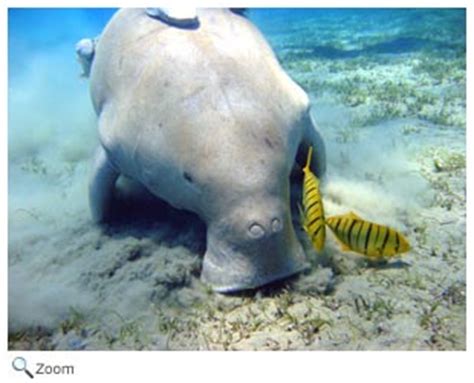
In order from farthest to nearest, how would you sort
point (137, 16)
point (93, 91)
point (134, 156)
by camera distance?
point (93, 91), point (137, 16), point (134, 156)

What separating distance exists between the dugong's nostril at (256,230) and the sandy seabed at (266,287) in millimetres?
473

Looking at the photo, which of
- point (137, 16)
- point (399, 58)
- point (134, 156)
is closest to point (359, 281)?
point (134, 156)

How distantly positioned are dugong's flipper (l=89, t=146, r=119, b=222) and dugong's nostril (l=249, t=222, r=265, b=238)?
5.79 ft

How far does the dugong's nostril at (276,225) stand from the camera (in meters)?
3.05

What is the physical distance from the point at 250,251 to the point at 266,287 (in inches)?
14.2

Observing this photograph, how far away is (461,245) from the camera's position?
385cm

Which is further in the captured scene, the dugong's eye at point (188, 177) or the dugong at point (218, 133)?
the dugong's eye at point (188, 177)

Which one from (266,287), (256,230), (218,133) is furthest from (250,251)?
(218,133)

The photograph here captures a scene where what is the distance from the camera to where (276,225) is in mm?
3070
